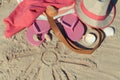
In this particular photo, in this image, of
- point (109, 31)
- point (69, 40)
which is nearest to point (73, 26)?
point (69, 40)

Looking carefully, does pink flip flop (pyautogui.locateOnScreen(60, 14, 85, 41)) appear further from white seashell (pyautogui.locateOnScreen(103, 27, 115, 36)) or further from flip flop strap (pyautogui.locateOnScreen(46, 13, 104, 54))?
white seashell (pyautogui.locateOnScreen(103, 27, 115, 36))

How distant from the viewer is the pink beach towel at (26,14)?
96.6 inches

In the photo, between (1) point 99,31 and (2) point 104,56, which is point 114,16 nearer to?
(1) point 99,31

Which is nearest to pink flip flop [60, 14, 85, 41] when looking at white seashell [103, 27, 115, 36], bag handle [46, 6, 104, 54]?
bag handle [46, 6, 104, 54]

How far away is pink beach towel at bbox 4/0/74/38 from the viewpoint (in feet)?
8.05

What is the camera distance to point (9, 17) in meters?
2.49

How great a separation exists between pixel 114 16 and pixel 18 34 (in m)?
0.73

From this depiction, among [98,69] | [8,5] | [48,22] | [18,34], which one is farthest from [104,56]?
[8,5]

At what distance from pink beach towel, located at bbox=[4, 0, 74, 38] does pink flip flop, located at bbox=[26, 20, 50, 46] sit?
4 cm

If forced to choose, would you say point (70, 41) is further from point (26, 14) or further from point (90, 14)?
point (26, 14)

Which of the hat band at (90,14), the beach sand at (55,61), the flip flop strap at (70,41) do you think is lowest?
the beach sand at (55,61)

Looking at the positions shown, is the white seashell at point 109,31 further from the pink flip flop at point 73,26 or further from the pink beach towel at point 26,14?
the pink beach towel at point 26,14

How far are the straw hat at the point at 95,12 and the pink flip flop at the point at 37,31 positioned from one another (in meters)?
0.27

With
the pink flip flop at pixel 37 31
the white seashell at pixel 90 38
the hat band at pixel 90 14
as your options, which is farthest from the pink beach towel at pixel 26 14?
the white seashell at pixel 90 38
